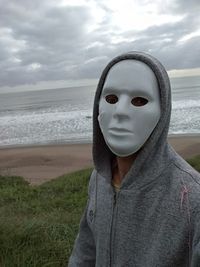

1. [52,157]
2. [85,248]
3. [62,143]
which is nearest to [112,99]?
[85,248]

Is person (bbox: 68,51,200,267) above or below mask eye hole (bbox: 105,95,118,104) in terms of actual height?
below

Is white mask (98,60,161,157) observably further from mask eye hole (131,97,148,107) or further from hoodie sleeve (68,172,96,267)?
hoodie sleeve (68,172,96,267)

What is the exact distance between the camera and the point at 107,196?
5.53 feet

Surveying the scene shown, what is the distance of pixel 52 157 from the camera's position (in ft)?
62.5

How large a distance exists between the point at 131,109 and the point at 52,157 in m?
17.7

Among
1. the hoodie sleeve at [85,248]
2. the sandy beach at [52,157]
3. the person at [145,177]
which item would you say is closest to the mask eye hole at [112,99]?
the person at [145,177]

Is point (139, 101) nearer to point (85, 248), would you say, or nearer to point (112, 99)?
point (112, 99)

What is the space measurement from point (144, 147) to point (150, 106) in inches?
5.9

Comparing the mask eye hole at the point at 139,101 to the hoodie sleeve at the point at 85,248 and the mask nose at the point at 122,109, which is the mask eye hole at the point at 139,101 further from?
the hoodie sleeve at the point at 85,248

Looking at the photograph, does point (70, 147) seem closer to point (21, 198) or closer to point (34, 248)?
point (21, 198)

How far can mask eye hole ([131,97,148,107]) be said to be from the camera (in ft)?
4.97

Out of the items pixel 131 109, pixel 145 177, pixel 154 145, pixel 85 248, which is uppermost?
pixel 131 109

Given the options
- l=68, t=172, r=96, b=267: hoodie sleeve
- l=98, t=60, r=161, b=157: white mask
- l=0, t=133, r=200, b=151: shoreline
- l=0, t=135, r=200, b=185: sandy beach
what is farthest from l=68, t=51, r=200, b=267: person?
l=0, t=133, r=200, b=151: shoreline

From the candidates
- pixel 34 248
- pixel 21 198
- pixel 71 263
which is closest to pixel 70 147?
pixel 21 198
